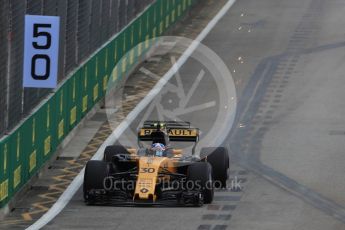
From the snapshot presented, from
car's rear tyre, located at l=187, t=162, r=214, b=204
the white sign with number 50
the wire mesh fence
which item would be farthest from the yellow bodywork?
the wire mesh fence

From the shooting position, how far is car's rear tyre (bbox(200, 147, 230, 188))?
1291 inches

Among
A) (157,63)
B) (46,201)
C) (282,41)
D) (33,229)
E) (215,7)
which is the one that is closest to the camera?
(33,229)

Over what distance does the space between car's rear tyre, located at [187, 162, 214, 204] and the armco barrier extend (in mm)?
3922

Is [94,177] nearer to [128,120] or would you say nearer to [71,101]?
[71,101]

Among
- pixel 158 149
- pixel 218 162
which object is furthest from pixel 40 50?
pixel 218 162

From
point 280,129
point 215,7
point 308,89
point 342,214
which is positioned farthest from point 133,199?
point 215,7

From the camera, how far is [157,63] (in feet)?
167

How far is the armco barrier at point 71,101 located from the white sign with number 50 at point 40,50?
131 centimetres

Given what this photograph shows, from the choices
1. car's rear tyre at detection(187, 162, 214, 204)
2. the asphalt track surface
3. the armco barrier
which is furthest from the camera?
the armco barrier

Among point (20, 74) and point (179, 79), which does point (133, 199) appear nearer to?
point (20, 74)

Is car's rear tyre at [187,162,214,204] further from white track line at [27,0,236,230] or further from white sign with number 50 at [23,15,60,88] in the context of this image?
white sign with number 50 at [23,15,60,88]

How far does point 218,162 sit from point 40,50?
16.2 feet

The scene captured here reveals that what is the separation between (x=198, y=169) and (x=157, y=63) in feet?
67.7

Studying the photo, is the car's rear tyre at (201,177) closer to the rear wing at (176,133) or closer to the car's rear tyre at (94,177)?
the car's rear tyre at (94,177)
